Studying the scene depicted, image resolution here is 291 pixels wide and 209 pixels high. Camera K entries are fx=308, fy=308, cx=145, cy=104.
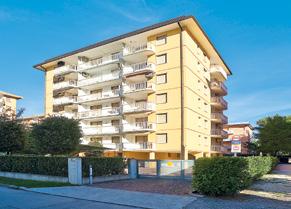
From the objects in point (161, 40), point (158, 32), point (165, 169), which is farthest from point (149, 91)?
point (165, 169)

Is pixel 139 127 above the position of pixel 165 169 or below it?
above

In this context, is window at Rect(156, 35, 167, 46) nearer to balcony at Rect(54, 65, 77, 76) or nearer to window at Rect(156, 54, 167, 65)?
window at Rect(156, 54, 167, 65)

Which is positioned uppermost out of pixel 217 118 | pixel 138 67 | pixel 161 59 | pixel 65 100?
pixel 161 59

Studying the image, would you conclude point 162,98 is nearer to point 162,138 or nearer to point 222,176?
point 162,138

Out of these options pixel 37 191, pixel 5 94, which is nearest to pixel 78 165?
pixel 37 191

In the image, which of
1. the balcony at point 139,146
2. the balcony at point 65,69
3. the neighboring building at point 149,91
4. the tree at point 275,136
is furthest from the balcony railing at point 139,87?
the tree at point 275,136

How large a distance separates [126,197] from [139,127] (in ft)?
77.8

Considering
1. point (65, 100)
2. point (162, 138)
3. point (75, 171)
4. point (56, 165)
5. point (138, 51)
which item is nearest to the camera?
point (75, 171)

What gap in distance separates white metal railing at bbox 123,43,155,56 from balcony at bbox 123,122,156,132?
29.1ft

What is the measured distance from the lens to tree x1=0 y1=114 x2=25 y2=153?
26062mm

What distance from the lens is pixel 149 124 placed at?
35.9 m

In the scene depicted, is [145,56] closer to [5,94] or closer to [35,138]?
[35,138]

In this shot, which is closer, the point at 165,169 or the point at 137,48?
the point at 165,169

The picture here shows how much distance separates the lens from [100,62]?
43.6 metres
